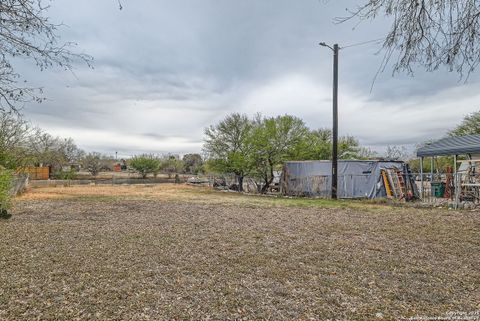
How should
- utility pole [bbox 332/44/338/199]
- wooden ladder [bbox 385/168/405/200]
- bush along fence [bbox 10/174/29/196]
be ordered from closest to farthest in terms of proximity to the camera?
bush along fence [bbox 10/174/29/196] < utility pole [bbox 332/44/338/199] < wooden ladder [bbox 385/168/405/200]

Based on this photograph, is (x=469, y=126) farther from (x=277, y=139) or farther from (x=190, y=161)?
(x=190, y=161)

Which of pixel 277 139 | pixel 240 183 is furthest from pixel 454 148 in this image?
pixel 240 183

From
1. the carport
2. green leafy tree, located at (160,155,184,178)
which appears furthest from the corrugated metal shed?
green leafy tree, located at (160,155,184,178)

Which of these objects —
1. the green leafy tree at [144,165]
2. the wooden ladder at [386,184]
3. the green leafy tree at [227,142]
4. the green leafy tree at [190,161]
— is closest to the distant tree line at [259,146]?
the green leafy tree at [227,142]

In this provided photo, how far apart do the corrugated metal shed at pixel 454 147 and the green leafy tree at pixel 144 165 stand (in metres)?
34.5

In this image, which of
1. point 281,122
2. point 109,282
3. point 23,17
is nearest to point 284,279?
point 109,282

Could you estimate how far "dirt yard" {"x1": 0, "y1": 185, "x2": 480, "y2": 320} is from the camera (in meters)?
2.84

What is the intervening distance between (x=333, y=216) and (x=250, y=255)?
5.08 m

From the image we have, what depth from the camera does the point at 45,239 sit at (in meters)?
5.63

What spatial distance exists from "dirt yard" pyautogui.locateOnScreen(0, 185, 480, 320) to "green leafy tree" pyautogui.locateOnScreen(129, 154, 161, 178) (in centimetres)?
3606

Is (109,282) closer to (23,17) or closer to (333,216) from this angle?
(23,17)

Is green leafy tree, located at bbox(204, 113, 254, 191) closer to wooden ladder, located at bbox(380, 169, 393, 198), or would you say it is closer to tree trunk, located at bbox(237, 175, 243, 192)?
tree trunk, located at bbox(237, 175, 243, 192)

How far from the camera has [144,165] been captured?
4247 cm

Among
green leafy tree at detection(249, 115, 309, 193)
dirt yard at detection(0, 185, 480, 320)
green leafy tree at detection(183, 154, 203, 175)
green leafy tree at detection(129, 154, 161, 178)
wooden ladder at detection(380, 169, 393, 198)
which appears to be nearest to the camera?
dirt yard at detection(0, 185, 480, 320)
